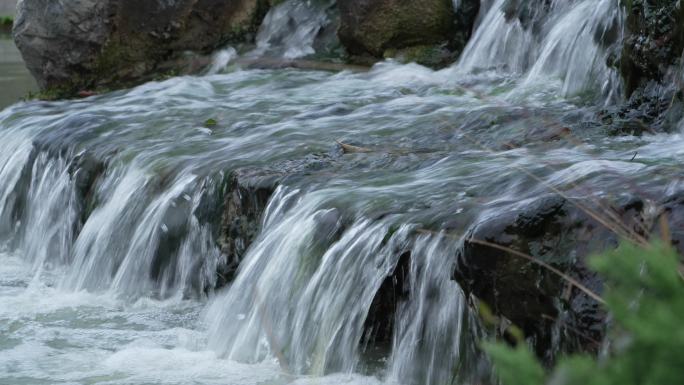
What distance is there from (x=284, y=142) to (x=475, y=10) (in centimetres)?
306

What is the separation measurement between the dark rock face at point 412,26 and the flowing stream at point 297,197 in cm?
28

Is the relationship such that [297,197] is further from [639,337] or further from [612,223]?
[639,337]

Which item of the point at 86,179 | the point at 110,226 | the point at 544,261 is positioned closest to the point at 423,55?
the point at 86,179

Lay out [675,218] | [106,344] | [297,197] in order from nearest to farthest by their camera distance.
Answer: [675,218] < [106,344] < [297,197]

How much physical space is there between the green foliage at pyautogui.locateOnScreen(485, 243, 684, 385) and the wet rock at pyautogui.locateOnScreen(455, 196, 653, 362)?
186 centimetres

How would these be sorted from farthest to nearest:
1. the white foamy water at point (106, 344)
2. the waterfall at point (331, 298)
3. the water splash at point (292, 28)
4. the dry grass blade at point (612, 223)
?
1. the water splash at point (292, 28)
2. the white foamy water at point (106, 344)
3. the waterfall at point (331, 298)
4. the dry grass blade at point (612, 223)

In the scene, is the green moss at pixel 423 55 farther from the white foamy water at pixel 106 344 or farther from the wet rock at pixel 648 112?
the white foamy water at pixel 106 344

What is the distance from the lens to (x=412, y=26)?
904cm

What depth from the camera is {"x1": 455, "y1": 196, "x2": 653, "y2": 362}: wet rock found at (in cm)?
343

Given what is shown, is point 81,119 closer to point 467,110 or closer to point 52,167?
point 52,167

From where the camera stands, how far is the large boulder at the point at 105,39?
9.99 meters

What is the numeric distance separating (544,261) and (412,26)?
5683 millimetres

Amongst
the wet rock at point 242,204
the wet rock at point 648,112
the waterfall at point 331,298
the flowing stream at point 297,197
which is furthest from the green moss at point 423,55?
the waterfall at point 331,298

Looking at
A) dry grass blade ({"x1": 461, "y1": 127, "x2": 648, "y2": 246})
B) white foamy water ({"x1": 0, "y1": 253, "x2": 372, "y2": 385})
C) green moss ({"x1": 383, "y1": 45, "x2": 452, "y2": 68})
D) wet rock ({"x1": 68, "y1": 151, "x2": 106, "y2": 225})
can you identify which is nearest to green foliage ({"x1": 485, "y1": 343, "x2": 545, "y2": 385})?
dry grass blade ({"x1": 461, "y1": 127, "x2": 648, "y2": 246})
